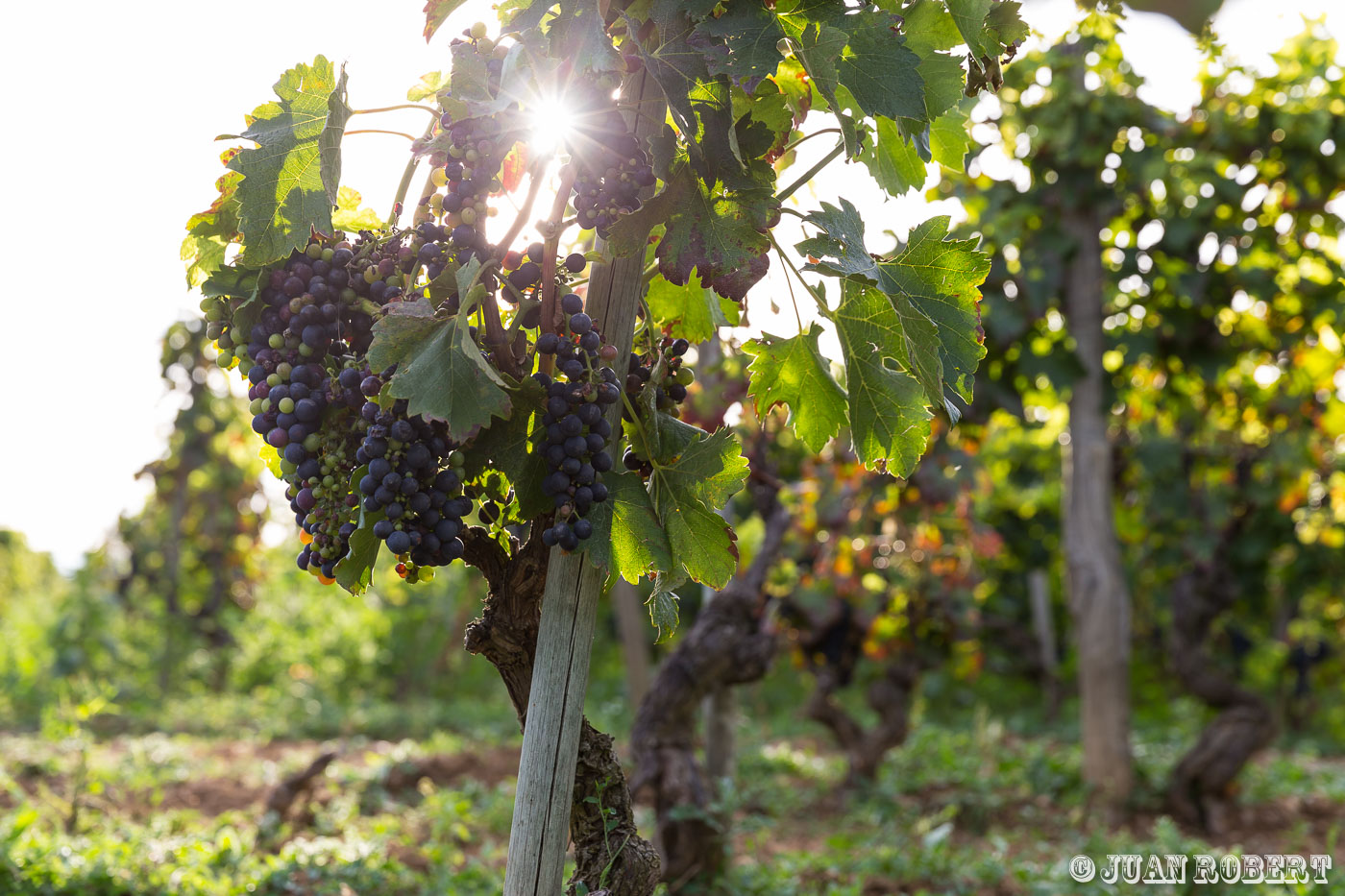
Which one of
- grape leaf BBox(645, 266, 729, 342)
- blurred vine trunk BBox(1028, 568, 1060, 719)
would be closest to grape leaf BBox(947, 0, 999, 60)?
grape leaf BBox(645, 266, 729, 342)

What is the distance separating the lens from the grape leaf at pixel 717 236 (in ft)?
4.68

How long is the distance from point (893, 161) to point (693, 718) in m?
2.86

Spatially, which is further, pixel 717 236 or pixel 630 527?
pixel 630 527

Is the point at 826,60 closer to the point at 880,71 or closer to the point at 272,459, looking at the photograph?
the point at 880,71

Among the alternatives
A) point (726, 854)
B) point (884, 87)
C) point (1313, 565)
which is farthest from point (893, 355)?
point (1313, 565)

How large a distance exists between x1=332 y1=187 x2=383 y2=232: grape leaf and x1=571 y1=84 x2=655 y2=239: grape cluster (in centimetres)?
40

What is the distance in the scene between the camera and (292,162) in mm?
1453

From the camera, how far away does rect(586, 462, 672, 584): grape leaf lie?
1.53 meters

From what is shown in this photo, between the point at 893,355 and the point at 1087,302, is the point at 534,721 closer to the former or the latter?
the point at 893,355

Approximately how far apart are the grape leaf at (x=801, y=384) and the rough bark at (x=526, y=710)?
47cm

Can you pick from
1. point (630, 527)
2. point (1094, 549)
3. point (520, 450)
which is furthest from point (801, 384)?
point (1094, 549)

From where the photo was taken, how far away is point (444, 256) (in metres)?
1.41

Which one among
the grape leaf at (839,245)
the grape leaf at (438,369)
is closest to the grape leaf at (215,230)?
the grape leaf at (438,369)

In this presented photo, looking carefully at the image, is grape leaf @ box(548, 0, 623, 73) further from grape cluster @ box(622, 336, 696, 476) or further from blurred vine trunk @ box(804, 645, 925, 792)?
blurred vine trunk @ box(804, 645, 925, 792)
